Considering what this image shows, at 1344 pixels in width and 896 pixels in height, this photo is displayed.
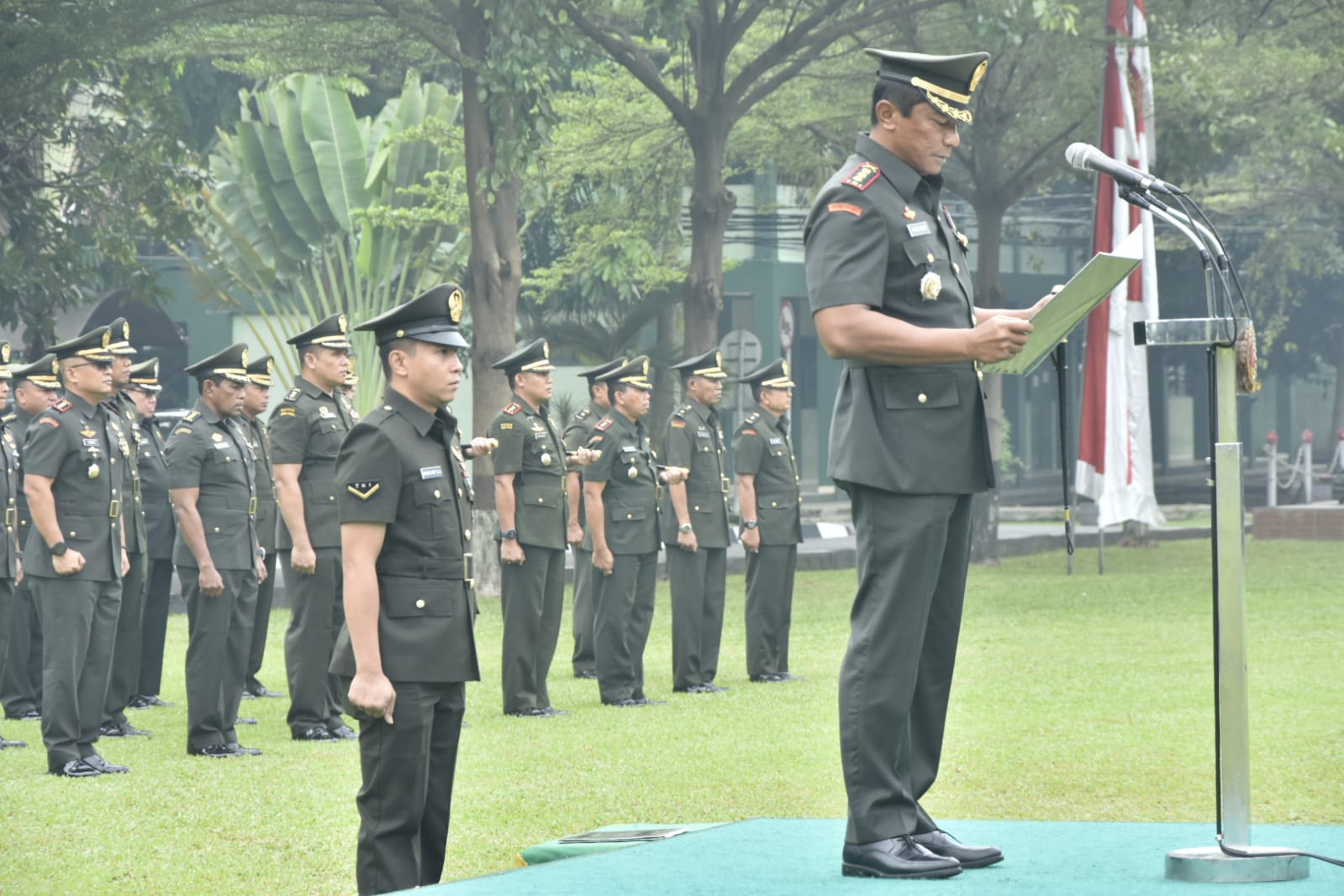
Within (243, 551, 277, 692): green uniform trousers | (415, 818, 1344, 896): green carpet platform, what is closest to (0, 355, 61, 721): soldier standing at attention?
(243, 551, 277, 692): green uniform trousers

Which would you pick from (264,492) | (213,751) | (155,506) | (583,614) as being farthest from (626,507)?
(213,751)

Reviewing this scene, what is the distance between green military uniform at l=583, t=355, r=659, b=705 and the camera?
11727 millimetres

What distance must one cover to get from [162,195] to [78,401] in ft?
37.4

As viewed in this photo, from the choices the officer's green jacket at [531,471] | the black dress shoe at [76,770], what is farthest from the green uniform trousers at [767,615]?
the black dress shoe at [76,770]

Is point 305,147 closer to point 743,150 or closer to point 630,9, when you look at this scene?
point 743,150

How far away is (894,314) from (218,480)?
6.35 m

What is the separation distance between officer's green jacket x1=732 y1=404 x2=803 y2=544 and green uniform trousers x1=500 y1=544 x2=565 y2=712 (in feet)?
6.01

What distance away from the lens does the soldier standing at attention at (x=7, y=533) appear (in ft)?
32.2

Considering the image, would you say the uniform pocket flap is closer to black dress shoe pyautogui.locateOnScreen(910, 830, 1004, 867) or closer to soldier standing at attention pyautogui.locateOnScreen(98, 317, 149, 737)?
black dress shoe pyautogui.locateOnScreen(910, 830, 1004, 867)

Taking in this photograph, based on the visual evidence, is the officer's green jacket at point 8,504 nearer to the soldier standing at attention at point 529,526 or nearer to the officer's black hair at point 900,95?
the soldier standing at attention at point 529,526

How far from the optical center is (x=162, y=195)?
19984mm

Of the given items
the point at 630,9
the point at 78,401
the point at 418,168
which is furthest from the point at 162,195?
the point at 78,401

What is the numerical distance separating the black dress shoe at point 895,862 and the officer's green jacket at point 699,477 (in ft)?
26.9

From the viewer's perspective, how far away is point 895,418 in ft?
14.9
